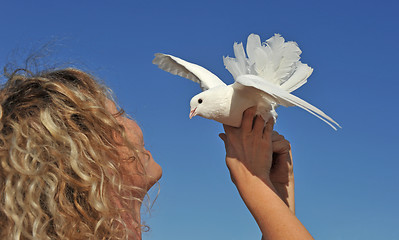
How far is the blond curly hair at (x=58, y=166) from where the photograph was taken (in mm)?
1635

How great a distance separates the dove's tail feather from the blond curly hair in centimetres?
176

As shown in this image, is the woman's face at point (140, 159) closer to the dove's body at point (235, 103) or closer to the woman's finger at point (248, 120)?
the woman's finger at point (248, 120)

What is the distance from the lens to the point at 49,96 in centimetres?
182

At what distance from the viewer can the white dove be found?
2.96 metres

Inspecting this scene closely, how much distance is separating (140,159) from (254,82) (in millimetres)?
1185

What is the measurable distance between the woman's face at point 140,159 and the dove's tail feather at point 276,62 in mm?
1506

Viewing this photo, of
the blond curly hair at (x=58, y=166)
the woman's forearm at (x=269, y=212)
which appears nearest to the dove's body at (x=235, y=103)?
the woman's forearm at (x=269, y=212)

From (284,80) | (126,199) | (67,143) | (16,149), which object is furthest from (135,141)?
(284,80)

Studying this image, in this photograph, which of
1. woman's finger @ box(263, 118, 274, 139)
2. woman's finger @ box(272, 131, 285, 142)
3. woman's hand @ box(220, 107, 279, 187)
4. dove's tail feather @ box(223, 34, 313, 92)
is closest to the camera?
woman's hand @ box(220, 107, 279, 187)

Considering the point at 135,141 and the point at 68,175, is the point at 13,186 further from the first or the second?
the point at 135,141

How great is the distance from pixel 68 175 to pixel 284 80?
2336 mm

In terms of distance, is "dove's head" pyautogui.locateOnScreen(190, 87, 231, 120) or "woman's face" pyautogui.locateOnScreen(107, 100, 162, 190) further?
"dove's head" pyautogui.locateOnScreen(190, 87, 231, 120)

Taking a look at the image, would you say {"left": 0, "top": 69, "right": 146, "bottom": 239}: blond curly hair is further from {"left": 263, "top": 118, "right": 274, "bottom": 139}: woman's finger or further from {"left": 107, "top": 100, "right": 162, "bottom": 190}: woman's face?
{"left": 263, "top": 118, "right": 274, "bottom": 139}: woman's finger

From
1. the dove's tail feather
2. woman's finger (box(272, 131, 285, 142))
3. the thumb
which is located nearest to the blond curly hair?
the thumb
